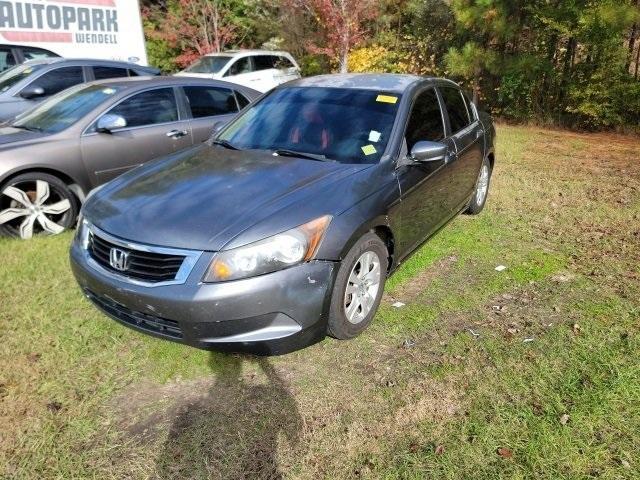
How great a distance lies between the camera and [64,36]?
11.9 m

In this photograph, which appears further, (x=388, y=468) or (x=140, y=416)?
(x=140, y=416)

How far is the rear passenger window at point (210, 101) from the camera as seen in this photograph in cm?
598

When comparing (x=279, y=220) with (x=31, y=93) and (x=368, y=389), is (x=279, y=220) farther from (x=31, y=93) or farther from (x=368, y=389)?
(x=31, y=93)

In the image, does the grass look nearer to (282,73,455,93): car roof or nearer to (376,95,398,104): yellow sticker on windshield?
(376,95,398,104): yellow sticker on windshield

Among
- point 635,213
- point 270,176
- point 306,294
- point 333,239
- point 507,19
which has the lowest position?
point 635,213

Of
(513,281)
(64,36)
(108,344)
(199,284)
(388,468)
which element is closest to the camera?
(388,468)

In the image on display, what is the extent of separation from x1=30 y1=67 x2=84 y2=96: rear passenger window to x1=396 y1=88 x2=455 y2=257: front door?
5.93 meters

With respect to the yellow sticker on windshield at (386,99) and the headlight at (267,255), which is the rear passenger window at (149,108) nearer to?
the yellow sticker on windshield at (386,99)

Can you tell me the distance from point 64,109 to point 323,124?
3251mm

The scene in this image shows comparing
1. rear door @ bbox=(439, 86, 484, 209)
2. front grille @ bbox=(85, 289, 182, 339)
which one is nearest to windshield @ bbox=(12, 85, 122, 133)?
front grille @ bbox=(85, 289, 182, 339)

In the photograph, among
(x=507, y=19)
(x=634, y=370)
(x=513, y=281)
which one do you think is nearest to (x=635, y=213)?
(x=513, y=281)

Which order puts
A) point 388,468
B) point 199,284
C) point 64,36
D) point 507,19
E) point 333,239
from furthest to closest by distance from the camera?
1. point 64,36
2. point 507,19
3. point 333,239
4. point 199,284
5. point 388,468

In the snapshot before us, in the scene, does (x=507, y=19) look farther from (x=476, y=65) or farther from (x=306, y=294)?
(x=306, y=294)

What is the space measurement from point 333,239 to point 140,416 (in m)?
1.39
